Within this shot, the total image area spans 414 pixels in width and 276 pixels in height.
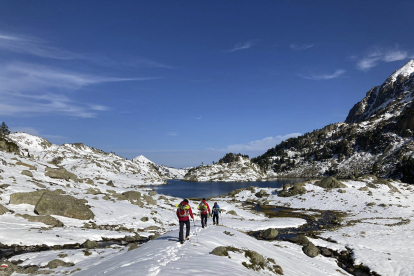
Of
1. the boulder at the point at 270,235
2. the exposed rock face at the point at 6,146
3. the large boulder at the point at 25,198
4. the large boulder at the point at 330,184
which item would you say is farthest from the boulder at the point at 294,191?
the exposed rock face at the point at 6,146

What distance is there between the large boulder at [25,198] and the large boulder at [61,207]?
1785 millimetres

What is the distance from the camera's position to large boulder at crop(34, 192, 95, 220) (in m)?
28.6

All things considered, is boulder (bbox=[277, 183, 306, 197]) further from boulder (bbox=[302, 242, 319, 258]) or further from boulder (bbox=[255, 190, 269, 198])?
boulder (bbox=[302, 242, 319, 258])

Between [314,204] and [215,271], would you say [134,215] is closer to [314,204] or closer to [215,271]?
[215,271]

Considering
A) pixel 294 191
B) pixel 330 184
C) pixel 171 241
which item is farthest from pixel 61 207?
pixel 330 184

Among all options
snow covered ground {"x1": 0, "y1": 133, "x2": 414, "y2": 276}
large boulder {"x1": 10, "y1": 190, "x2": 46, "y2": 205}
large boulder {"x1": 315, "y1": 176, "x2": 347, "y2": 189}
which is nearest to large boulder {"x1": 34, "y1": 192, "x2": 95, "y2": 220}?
snow covered ground {"x1": 0, "y1": 133, "x2": 414, "y2": 276}

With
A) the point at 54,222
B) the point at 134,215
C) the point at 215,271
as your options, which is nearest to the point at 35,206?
the point at 54,222

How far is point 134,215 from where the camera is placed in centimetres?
3778

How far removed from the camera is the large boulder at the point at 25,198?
2836cm

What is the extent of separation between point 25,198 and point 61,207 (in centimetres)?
452

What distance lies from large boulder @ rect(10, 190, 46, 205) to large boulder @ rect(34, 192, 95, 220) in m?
1.78

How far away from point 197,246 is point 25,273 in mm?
11676

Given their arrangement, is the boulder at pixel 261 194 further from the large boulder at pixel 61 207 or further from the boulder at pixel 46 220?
the boulder at pixel 46 220

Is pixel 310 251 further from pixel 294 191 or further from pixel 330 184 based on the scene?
pixel 330 184
